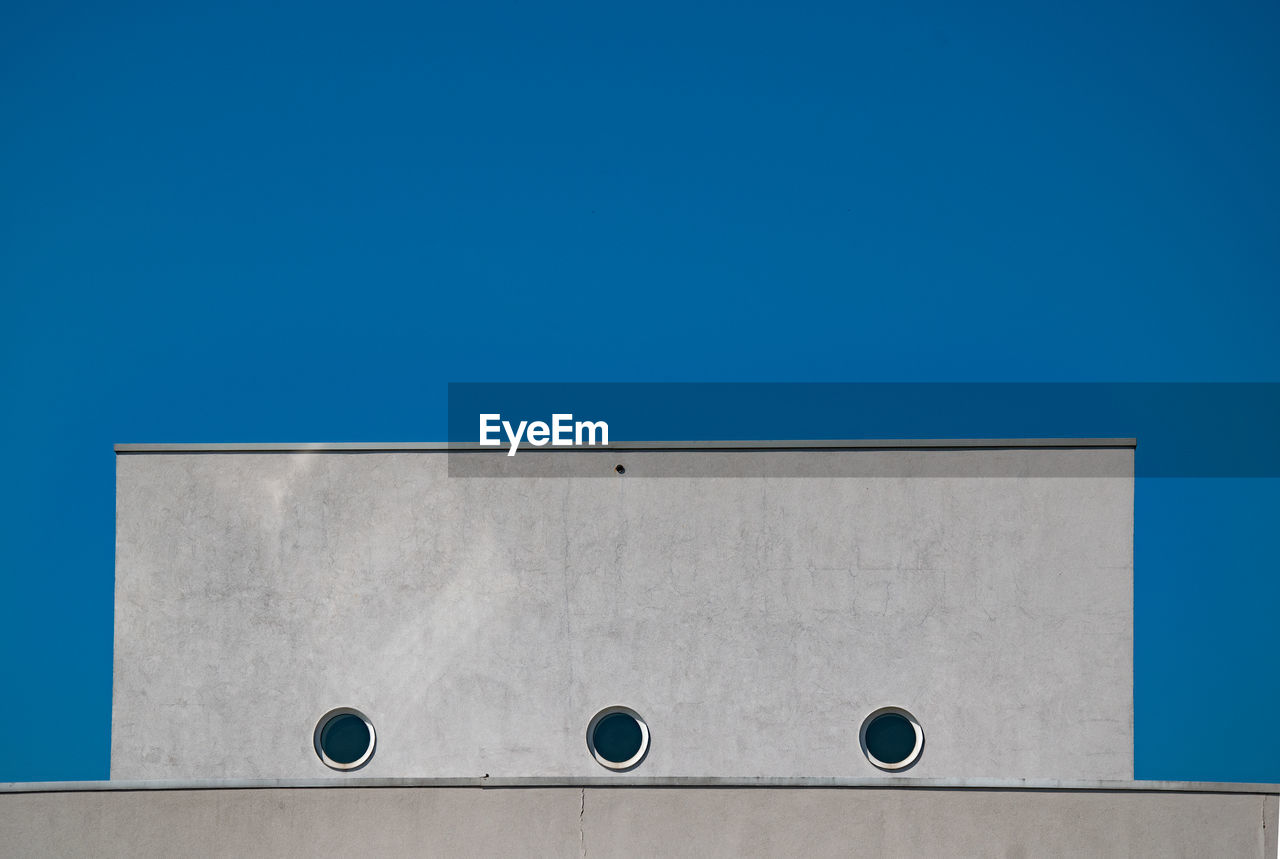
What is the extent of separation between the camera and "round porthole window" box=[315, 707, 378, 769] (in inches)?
637

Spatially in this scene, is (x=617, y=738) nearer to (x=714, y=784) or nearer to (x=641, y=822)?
(x=641, y=822)

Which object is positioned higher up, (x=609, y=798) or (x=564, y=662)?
(x=564, y=662)

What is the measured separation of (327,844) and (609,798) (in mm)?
2685

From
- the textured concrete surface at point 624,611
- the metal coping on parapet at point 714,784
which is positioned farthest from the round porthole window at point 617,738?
the metal coping on parapet at point 714,784

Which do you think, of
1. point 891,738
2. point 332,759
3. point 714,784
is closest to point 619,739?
point 891,738

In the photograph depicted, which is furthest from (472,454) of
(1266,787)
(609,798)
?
(1266,787)

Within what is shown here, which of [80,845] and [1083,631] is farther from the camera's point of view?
[1083,631]

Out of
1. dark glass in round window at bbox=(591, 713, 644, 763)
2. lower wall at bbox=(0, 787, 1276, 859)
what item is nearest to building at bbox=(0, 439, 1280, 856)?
dark glass in round window at bbox=(591, 713, 644, 763)

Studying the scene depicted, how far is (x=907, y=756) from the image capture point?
51.7 feet

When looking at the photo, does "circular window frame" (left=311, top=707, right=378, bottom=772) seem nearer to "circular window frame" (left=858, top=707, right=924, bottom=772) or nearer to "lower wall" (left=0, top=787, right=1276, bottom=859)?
"lower wall" (left=0, top=787, right=1276, bottom=859)

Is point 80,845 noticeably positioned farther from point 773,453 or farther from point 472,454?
point 773,453

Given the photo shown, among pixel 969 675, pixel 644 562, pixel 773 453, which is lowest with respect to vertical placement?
pixel 969 675

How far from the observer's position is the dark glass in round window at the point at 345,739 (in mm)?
16219

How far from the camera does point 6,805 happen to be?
12.6m
